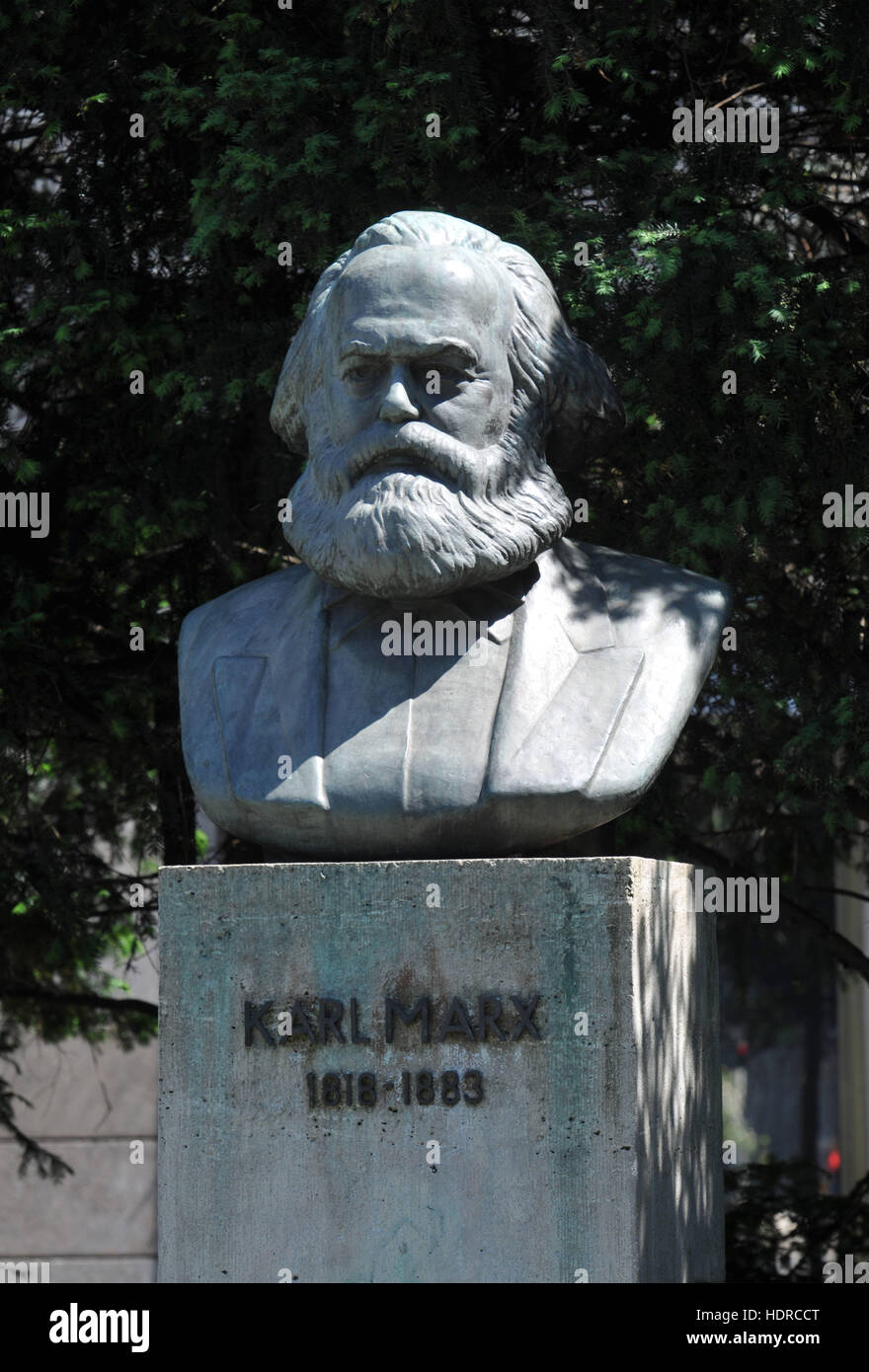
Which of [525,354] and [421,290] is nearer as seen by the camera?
[421,290]

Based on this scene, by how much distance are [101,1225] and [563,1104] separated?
828 centimetres

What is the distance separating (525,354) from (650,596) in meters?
0.66

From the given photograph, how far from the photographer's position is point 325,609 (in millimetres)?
4633

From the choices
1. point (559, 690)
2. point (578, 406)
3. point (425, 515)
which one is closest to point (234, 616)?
point (425, 515)

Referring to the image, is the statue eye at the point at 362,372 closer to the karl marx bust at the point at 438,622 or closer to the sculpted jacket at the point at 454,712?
the karl marx bust at the point at 438,622

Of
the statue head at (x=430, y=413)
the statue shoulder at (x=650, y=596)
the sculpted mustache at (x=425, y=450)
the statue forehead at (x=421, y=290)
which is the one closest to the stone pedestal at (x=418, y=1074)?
the statue shoulder at (x=650, y=596)

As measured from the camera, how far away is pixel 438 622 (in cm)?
449

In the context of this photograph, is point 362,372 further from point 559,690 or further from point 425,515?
point 559,690

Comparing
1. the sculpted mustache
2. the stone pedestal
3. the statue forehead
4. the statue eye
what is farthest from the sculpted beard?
the stone pedestal

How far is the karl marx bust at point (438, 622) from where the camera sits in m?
4.29

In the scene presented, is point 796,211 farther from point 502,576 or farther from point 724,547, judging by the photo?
point 502,576

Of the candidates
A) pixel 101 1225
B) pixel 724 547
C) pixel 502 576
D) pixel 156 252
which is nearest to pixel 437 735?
pixel 502 576

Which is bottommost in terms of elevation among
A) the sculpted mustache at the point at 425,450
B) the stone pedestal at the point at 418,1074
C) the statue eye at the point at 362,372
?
the stone pedestal at the point at 418,1074

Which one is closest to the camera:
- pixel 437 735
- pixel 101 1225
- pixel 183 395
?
pixel 437 735
